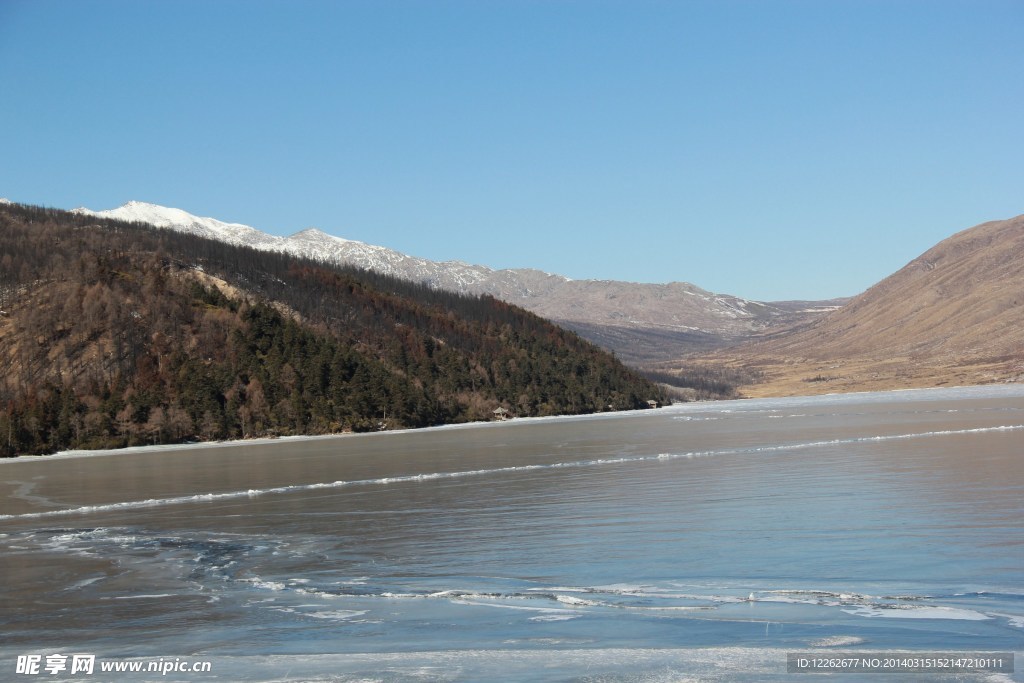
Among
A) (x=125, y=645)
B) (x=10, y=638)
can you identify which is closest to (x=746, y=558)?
(x=125, y=645)

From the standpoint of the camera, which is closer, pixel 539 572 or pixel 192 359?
pixel 539 572

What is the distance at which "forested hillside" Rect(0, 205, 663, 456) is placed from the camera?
12469cm

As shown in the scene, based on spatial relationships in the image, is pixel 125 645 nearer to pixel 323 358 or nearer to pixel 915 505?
pixel 915 505

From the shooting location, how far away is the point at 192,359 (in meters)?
146

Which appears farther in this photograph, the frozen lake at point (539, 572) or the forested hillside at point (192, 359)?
the forested hillside at point (192, 359)

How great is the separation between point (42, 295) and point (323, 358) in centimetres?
4551

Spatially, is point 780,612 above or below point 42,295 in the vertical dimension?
below

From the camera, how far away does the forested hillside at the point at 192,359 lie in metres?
125

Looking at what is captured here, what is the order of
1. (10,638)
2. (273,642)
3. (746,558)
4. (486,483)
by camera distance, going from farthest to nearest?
(486,483) < (746,558) < (10,638) < (273,642)

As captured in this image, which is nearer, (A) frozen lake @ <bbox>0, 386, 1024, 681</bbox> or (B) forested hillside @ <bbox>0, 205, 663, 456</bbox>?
(A) frozen lake @ <bbox>0, 386, 1024, 681</bbox>

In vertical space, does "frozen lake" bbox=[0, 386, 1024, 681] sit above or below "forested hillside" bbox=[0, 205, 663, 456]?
below

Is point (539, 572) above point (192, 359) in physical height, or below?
below

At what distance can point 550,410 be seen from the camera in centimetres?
18812

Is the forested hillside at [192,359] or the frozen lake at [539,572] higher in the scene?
the forested hillside at [192,359]
